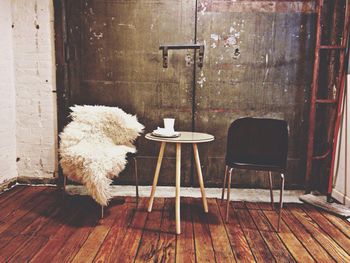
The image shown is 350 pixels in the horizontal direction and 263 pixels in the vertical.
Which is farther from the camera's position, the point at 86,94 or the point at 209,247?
the point at 86,94

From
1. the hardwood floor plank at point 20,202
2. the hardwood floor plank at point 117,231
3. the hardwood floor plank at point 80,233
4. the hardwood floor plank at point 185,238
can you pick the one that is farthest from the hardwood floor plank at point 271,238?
the hardwood floor plank at point 20,202

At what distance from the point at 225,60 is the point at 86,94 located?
1519 mm

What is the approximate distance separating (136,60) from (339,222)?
2.44m

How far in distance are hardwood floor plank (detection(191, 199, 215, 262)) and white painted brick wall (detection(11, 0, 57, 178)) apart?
5.50 feet

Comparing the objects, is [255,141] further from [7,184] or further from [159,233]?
[7,184]

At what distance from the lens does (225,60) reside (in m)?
3.31

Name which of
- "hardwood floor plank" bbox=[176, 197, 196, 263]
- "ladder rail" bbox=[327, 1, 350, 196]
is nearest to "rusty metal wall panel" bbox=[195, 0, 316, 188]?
"ladder rail" bbox=[327, 1, 350, 196]

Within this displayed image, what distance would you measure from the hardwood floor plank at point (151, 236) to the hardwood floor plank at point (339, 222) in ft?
4.78

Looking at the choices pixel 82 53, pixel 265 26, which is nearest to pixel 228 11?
pixel 265 26

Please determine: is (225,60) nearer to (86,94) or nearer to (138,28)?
(138,28)

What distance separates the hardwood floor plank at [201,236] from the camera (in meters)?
2.08

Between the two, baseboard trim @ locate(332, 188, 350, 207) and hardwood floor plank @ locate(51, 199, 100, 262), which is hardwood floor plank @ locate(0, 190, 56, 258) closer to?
hardwood floor plank @ locate(51, 199, 100, 262)

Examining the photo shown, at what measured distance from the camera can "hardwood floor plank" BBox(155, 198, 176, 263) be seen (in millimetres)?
2062

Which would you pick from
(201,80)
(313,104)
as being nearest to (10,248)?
(201,80)
